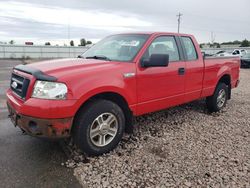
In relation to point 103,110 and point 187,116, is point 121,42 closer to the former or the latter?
point 103,110

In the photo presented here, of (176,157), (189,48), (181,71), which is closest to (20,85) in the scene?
(176,157)

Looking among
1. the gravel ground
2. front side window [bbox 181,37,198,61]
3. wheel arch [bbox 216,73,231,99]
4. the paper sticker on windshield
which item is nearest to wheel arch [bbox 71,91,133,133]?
the gravel ground

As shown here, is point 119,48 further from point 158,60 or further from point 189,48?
point 189,48

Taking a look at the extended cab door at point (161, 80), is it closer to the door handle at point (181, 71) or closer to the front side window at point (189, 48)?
the door handle at point (181, 71)

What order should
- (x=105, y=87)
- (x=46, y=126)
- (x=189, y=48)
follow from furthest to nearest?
(x=189, y=48), (x=105, y=87), (x=46, y=126)

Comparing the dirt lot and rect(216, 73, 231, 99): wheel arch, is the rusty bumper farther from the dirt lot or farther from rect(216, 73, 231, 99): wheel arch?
rect(216, 73, 231, 99): wheel arch

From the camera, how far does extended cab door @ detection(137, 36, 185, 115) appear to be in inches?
152

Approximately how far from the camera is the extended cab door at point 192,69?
474 centimetres

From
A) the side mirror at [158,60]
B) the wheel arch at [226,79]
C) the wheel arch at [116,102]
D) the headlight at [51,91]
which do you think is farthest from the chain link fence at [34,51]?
the headlight at [51,91]

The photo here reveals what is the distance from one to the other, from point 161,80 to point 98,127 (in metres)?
1.45

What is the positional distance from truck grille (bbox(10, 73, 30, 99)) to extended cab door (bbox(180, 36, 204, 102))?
9.70ft

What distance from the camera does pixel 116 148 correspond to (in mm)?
3752

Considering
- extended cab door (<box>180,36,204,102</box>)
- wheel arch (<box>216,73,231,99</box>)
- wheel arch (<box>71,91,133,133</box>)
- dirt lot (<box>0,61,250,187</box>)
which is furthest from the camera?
wheel arch (<box>216,73,231,99</box>)

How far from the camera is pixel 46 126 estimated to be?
9.57 ft
